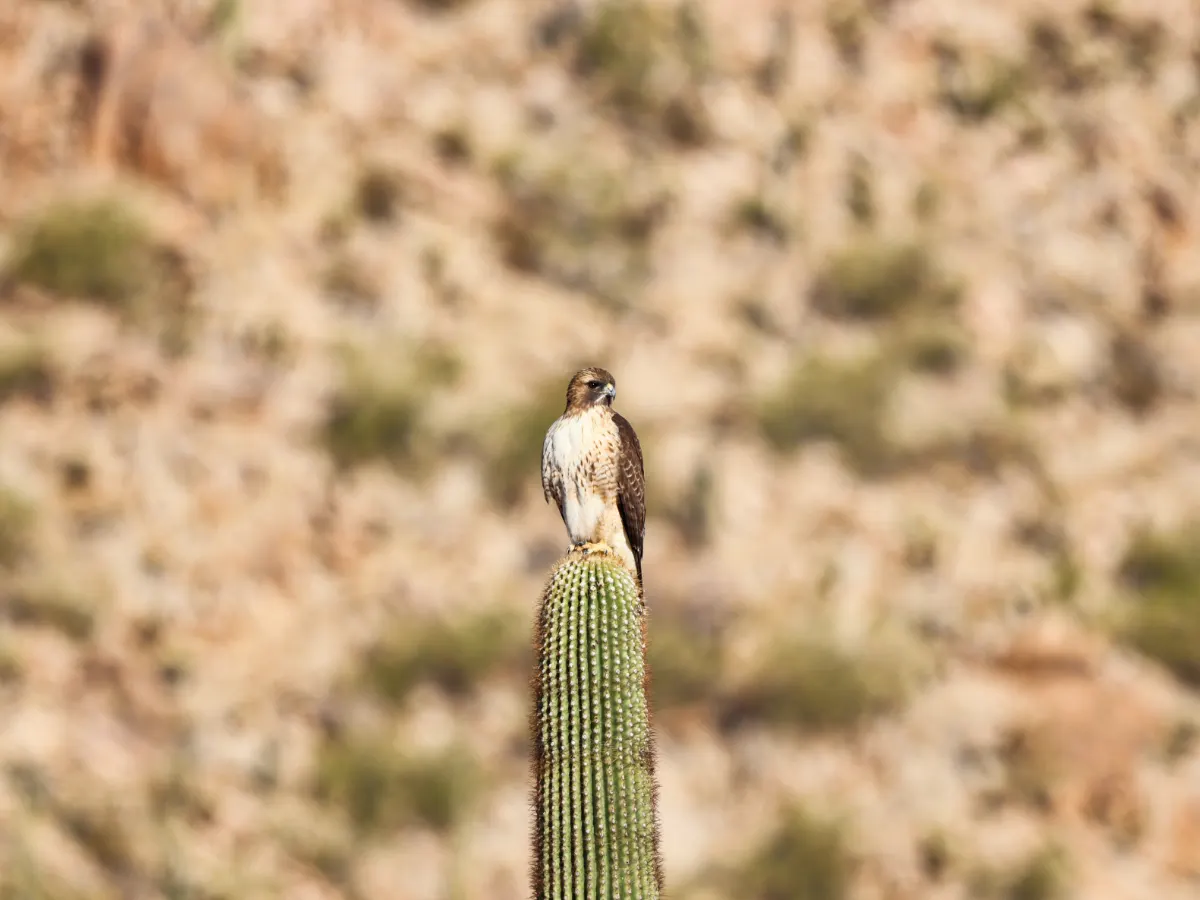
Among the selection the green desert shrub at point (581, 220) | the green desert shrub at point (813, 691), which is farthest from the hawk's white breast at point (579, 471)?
the green desert shrub at point (581, 220)

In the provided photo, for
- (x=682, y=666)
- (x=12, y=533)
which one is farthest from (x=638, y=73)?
(x=12, y=533)

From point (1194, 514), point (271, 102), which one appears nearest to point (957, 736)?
point (1194, 514)

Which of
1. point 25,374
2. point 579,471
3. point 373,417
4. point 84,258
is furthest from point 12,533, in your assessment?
point 579,471

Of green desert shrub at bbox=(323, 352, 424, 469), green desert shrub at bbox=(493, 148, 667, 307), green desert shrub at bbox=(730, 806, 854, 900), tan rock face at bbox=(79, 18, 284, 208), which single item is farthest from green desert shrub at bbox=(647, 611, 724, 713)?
tan rock face at bbox=(79, 18, 284, 208)

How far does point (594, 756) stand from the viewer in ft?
18.3

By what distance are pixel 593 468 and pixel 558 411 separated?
8.67 meters

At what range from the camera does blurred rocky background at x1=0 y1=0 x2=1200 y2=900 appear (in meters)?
13.4

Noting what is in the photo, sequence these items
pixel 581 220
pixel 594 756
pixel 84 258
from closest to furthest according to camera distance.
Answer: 1. pixel 594 756
2. pixel 84 258
3. pixel 581 220

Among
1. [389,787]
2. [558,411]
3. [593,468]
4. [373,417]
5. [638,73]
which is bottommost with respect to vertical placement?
[593,468]

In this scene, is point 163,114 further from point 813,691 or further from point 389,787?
point 813,691

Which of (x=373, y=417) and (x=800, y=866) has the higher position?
(x=373, y=417)

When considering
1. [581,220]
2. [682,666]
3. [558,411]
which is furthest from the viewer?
[581,220]

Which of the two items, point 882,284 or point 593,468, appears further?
point 882,284

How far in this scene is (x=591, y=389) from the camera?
6.96 metres
